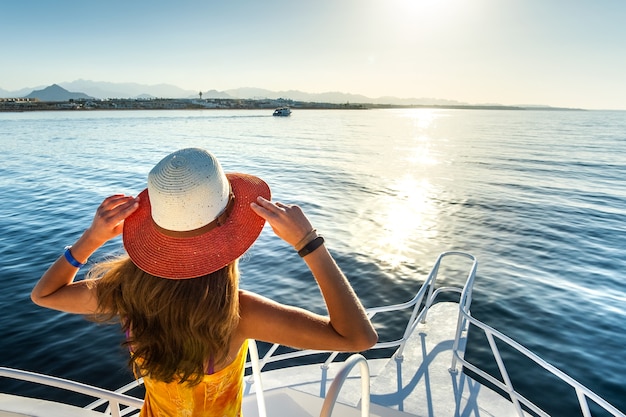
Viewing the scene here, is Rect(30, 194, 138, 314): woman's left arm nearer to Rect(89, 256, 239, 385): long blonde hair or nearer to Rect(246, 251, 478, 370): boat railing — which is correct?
Rect(89, 256, 239, 385): long blonde hair

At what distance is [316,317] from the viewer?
4.80 feet

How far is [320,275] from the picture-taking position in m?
1.46

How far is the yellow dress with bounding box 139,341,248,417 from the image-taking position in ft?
5.16

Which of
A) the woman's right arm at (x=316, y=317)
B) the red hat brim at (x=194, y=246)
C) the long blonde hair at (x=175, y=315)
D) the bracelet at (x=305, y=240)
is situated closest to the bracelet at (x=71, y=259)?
the long blonde hair at (x=175, y=315)

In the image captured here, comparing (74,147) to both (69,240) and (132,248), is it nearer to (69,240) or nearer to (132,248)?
(69,240)

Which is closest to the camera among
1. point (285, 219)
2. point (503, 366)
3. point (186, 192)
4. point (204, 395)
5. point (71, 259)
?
point (186, 192)

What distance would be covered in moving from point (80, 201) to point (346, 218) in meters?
12.1

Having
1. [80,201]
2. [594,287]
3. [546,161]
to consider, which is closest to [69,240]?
[80,201]

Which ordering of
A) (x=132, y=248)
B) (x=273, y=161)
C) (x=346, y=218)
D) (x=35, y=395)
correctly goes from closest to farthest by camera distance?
1. (x=132, y=248)
2. (x=35, y=395)
3. (x=346, y=218)
4. (x=273, y=161)

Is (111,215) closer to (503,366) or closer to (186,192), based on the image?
(186,192)

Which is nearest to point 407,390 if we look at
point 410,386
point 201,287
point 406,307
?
point 410,386

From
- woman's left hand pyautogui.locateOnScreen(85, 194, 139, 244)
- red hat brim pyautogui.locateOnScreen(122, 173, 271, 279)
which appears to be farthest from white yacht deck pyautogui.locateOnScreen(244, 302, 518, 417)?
red hat brim pyautogui.locateOnScreen(122, 173, 271, 279)

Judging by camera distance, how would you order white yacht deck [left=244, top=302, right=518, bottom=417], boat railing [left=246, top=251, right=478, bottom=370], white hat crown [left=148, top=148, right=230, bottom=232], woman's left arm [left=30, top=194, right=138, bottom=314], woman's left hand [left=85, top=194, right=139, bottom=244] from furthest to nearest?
1. boat railing [left=246, top=251, right=478, bottom=370]
2. white yacht deck [left=244, top=302, right=518, bottom=417]
3. woman's left arm [left=30, top=194, right=138, bottom=314]
4. woman's left hand [left=85, top=194, right=139, bottom=244]
5. white hat crown [left=148, top=148, right=230, bottom=232]

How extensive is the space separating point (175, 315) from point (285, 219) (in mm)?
512
